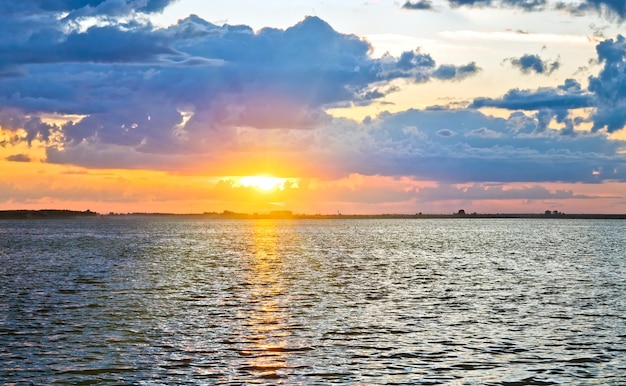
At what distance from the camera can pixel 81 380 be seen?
30.4m

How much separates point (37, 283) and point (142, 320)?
30346mm

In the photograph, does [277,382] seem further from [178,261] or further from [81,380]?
[178,261]

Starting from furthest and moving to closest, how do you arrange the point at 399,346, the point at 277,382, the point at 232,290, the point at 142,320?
1. the point at 232,290
2. the point at 142,320
3. the point at 399,346
4. the point at 277,382

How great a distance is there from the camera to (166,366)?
32938 millimetres

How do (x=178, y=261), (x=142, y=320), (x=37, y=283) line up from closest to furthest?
(x=142, y=320)
(x=37, y=283)
(x=178, y=261)

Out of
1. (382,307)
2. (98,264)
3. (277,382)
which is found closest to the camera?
(277,382)

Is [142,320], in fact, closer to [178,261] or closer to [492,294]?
[492,294]

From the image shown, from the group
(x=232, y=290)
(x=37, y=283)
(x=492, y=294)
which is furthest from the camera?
(x=37, y=283)

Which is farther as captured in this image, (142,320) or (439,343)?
(142,320)

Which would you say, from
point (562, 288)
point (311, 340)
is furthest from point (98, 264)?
point (311, 340)

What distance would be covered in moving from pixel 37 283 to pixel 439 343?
47.5 meters

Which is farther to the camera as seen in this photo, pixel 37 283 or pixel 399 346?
pixel 37 283

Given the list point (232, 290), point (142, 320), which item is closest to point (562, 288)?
point (232, 290)

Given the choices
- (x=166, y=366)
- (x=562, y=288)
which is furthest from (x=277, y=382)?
(x=562, y=288)
